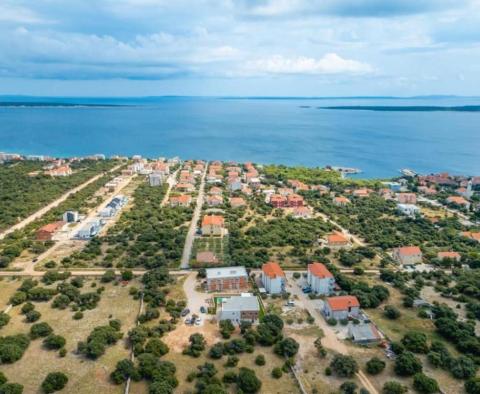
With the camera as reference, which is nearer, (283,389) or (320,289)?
(283,389)

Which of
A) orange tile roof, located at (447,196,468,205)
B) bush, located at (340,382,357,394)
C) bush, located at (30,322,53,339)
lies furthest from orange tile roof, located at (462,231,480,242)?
bush, located at (30,322,53,339)

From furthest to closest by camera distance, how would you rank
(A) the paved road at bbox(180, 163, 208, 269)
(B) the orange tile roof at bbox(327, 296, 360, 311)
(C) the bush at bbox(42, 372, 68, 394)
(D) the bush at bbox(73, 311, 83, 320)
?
(A) the paved road at bbox(180, 163, 208, 269)
(B) the orange tile roof at bbox(327, 296, 360, 311)
(D) the bush at bbox(73, 311, 83, 320)
(C) the bush at bbox(42, 372, 68, 394)

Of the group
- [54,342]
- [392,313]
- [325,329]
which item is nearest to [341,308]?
[325,329]

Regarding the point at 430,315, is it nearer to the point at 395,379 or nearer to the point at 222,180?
the point at 395,379

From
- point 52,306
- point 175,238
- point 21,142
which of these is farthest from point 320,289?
point 21,142

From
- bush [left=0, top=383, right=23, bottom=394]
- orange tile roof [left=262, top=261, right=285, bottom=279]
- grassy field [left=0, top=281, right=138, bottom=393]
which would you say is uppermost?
orange tile roof [left=262, top=261, right=285, bottom=279]

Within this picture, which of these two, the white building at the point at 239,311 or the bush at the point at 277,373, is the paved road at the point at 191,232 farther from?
the bush at the point at 277,373

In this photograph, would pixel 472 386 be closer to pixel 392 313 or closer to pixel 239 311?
pixel 392 313

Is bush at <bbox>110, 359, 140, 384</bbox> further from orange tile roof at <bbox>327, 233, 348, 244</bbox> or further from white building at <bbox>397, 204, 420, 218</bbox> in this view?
white building at <bbox>397, 204, 420, 218</bbox>
